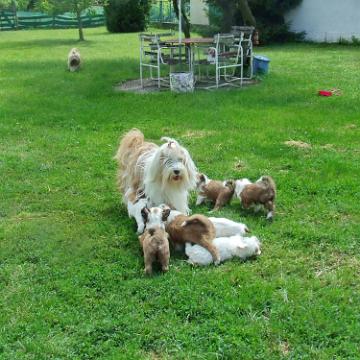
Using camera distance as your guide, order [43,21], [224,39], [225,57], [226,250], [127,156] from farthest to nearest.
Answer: [43,21]
[225,57]
[224,39]
[127,156]
[226,250]

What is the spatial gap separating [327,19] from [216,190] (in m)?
18.0

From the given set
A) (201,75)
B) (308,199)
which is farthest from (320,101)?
(308,199)

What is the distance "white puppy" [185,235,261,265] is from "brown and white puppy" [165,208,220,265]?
40mm

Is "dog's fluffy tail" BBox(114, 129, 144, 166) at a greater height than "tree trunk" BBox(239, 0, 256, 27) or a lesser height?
lesser

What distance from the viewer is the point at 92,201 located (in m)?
5.72

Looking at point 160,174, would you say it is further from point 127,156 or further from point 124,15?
point 124,15

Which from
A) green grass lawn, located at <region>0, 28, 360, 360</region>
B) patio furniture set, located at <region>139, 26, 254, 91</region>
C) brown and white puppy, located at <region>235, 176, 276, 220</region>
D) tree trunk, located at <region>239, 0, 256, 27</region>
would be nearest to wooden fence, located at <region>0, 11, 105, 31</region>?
tree trunk, located at <region>239, 0, 256, 27</region>

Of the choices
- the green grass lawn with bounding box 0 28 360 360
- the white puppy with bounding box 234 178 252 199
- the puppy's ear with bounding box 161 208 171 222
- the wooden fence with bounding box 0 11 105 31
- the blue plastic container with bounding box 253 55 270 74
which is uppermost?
the wooden fence with bounding box 0 11 105 31

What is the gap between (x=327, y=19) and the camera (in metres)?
21.2

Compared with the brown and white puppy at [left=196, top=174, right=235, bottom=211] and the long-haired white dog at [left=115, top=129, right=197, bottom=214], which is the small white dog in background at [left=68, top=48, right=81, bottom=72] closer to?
the long-haired white dog at [left=115, top=129, right=197, bottom=214]

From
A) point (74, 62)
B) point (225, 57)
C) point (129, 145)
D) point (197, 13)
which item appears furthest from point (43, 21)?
point (129, 145)

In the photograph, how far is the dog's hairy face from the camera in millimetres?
4703

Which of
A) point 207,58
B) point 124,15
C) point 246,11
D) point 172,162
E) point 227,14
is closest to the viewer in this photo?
point 172,162

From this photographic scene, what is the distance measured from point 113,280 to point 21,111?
6628 millimetres
